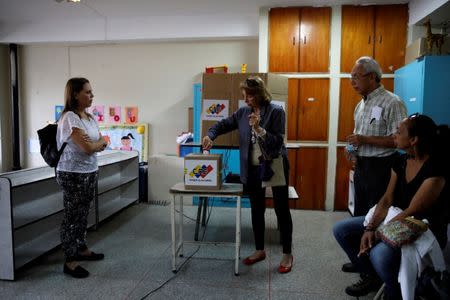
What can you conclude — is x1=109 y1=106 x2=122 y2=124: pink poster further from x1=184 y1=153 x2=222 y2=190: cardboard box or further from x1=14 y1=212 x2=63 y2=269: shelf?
x1=184 y1=153 x2=222 y2=190: cardboard box

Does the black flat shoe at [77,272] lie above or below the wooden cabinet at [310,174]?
below

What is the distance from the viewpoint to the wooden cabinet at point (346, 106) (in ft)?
13.2

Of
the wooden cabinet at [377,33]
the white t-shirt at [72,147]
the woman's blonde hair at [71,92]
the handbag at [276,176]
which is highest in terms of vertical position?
the wooden cabinet at [377,33]

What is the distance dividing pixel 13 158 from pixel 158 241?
3.75 m

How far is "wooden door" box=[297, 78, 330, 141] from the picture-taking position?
4.07m

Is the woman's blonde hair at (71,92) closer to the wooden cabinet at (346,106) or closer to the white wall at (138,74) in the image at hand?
the white wall at (138,74)

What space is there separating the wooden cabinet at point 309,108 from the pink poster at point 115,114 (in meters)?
2.68

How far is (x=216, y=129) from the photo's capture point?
8.52 ft

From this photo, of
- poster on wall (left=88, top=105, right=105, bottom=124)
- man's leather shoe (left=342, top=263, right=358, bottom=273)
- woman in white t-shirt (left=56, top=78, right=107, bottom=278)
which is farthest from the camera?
poster on wall (left=88, top=105, right=105, bottom=124)

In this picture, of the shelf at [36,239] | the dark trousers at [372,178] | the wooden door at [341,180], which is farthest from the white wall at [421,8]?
the shelf at [36,239]

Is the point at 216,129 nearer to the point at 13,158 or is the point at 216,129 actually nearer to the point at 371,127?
the point at 371,127

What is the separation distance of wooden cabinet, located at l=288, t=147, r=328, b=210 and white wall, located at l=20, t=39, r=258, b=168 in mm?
1517

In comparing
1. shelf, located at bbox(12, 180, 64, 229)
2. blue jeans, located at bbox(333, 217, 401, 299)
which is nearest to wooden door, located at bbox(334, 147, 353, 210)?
blue jeans, located at bbox(333, 217, 401, 299)

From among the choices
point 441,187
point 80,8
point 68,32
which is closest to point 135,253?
point 441,187
